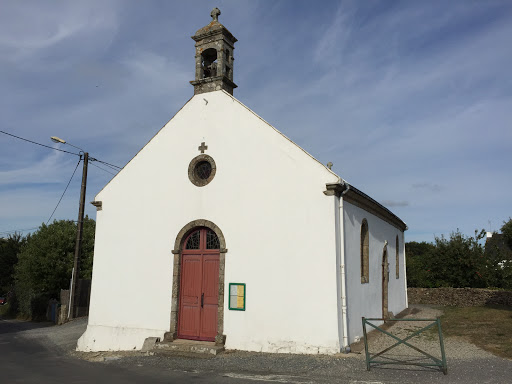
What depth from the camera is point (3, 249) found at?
35.2 meters

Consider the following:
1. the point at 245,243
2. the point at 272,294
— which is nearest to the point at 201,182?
the point at 245,243

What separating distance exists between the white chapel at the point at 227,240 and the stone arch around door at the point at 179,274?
3cm

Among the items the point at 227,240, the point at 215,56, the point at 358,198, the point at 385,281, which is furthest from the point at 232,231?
the point at 385,281

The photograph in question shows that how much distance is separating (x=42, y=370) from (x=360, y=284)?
8.61 m

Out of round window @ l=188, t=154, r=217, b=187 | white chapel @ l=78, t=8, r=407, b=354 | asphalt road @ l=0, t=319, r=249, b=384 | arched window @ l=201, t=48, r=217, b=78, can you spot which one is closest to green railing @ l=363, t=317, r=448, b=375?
white chapel @ l=78, t=8, r=407, b=354

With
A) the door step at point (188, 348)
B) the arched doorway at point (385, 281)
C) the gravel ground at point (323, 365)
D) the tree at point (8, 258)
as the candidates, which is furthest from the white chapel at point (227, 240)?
the tree at point (8, 258)

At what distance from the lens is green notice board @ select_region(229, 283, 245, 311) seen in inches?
431

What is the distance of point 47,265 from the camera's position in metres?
24.0

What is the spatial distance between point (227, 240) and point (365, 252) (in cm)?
468

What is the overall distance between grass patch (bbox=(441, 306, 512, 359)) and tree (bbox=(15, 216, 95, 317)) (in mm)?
19955

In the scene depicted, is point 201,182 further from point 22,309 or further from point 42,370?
point 22,309

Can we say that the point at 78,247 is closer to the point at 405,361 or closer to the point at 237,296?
the point at 237,296

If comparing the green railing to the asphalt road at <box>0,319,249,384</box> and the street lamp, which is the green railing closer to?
the asphalt road at <box>0,319,249,384</box>

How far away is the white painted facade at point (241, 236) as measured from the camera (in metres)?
10.3
